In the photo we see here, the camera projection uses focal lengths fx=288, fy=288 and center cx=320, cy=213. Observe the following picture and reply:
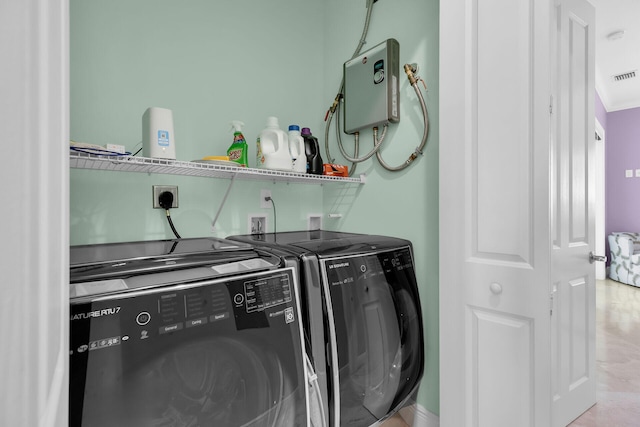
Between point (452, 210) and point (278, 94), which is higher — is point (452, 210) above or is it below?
below

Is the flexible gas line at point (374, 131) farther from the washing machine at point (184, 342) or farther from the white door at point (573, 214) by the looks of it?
the washing machine at point (184, 342)

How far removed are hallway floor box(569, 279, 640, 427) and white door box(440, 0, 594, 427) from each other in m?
0.95

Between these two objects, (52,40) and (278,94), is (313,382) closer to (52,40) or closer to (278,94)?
(52,40)

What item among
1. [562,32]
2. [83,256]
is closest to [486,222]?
[562,32]

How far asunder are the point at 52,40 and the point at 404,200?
1.64 m

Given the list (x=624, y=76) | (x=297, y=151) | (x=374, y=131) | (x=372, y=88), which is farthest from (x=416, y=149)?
(x=624, y=76)

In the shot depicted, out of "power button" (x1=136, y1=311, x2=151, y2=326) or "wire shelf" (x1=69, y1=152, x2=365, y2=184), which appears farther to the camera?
"wire shelf" (x1=69, y1=152, x2=365, y2=184)

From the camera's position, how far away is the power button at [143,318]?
76cm

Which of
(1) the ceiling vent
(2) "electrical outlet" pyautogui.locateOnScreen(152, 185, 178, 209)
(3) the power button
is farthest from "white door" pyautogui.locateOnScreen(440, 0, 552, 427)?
(1) the ceiling vent

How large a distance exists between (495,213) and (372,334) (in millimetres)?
776

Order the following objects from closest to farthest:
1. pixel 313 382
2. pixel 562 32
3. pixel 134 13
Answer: pixel 313 382, pixel 134 13, pixel 562 32

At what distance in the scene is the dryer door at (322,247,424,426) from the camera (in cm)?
124

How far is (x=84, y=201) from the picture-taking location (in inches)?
53.2

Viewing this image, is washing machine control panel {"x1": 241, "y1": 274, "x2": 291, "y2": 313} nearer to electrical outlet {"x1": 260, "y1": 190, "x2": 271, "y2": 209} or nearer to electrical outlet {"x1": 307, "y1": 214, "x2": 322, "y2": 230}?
electrical outlet {"x1": 260, "y1": 190, "x2": 271, "y2": 209}
